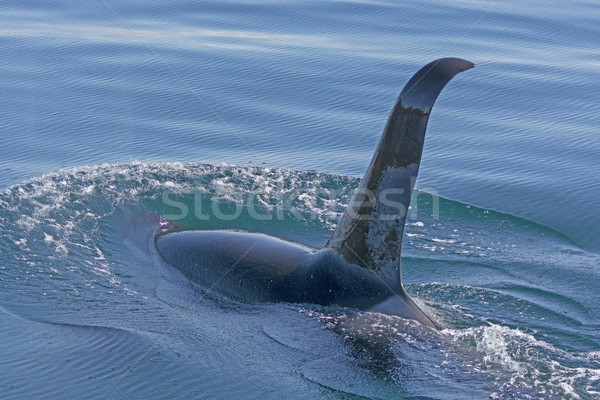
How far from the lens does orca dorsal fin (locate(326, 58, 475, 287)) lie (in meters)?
7.05

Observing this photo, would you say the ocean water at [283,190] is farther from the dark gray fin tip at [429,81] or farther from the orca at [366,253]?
the dark gray fin tip at [429,81]

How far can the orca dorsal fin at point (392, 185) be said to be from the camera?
705 centimetres

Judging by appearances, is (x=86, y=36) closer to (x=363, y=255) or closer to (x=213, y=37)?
(x=213, y=37)

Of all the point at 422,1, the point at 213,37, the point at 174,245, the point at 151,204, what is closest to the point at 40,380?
the point at 174,245

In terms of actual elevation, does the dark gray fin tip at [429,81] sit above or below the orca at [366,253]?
above

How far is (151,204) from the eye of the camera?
11914mm

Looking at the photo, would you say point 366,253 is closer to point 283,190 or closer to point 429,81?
point 429,81

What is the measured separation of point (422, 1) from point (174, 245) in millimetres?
22107

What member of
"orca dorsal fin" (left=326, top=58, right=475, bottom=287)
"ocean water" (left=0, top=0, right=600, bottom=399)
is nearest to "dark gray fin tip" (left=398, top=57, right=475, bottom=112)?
"orca dorsal fin" (left=326, top=58, right=475, bottom=287)

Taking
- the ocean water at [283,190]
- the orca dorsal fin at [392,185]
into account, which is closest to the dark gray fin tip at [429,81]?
the orca dorsal fin at [392,185]

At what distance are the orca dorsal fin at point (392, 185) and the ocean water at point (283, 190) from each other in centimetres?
69

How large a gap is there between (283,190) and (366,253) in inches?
199

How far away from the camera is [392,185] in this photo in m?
7.51

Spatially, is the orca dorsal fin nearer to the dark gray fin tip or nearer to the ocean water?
the dark gray fin tip
